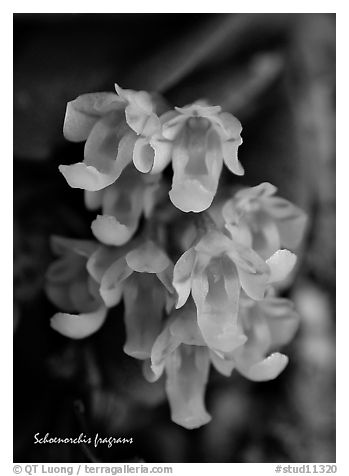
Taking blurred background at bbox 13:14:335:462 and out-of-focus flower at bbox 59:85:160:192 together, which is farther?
blurred background at bbox 13:14:335:462

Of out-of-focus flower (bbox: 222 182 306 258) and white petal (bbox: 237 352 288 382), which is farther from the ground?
out-of-focus flower (bbox: 222 182 306 258)

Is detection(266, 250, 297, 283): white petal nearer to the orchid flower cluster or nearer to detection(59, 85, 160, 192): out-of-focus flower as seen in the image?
the orchid flower cluster

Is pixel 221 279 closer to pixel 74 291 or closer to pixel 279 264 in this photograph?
pixel 279 264

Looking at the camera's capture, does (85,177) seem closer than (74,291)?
Yes

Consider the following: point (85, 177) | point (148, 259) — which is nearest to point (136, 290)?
point (148, 259)

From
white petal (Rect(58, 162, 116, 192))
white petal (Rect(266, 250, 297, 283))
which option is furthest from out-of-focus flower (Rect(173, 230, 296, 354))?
white petal (Rect(58, 162, 116, 192))

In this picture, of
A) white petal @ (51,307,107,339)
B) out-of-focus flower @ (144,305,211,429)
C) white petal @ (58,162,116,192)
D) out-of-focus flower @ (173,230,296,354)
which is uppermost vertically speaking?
white petal @ (58,162,116,192)

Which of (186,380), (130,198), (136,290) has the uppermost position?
(130,198)
